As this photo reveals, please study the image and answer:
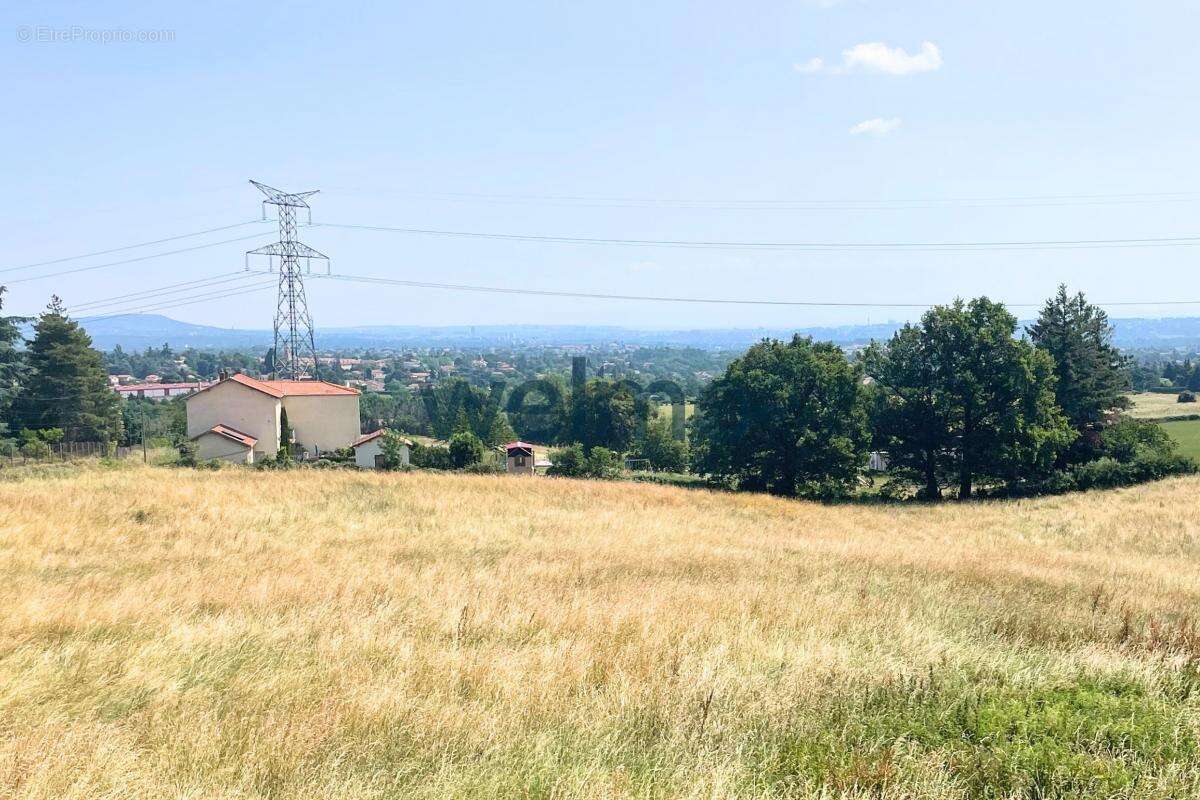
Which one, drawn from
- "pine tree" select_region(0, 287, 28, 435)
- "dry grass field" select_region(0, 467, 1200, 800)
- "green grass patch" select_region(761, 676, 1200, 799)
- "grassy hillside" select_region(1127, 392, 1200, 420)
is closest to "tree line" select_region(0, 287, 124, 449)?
"pine tree" select_region(0, 287, 28, 435)

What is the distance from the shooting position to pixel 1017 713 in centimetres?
559

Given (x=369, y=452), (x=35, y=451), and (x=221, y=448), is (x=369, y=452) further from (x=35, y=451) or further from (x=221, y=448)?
(x=35, y=451)

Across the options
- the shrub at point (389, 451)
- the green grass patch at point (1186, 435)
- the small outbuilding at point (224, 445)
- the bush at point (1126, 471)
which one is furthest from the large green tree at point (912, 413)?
the small outbuilding at point (224, 445)

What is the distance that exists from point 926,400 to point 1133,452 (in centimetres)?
1305

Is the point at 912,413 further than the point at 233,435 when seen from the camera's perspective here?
No

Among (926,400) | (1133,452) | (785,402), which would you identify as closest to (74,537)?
(785,402)

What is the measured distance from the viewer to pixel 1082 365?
48531 millimetres

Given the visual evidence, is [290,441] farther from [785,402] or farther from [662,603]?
[662,603]

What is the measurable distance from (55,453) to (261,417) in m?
12.5

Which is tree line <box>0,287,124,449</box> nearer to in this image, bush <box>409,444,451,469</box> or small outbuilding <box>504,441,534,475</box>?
bush <box>409,444,451,469</box>

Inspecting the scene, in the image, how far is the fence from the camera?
35344 millimetres

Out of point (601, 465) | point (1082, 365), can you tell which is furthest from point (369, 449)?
point (1082, 365)

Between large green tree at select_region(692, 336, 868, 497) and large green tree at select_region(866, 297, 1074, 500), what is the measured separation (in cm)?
293

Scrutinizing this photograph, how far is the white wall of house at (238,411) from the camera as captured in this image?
2028 inches
